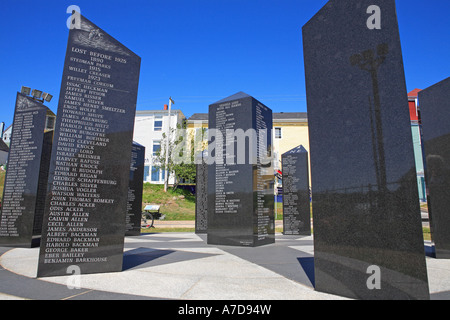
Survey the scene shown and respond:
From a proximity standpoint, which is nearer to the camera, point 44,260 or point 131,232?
point 44,260

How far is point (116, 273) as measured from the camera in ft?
14.8

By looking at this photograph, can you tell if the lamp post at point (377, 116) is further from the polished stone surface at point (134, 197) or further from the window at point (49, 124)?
the polished stone surface at point (134, 197)

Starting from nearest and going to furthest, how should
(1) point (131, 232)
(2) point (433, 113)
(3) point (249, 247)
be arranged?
(2) point (433, 113) < (3) point (249, 247) < (1) point (131, 232)

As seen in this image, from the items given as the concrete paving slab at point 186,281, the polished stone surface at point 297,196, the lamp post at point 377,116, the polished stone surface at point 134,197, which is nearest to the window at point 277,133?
the polished stone surface at point 297,196

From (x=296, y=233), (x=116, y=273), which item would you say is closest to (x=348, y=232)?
(x=116, y=273)

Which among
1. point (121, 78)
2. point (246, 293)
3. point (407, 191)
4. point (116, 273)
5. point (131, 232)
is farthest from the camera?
point (131, 232)

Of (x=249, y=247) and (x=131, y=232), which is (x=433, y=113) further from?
(x=131, y=232)

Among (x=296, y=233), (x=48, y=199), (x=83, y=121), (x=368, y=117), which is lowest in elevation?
(x=296, y=233)

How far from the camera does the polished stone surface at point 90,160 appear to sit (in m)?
4.39

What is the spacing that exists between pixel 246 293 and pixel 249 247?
5.00 metres

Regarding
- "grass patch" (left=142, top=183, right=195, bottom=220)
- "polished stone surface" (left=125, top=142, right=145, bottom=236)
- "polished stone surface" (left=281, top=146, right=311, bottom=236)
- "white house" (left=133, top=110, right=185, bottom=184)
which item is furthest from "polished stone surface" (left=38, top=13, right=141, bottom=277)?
"white house" (left=133, top=110, right=185, bottom=184)

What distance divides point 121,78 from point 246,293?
164 inches

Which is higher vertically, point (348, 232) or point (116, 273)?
point (348, 232)

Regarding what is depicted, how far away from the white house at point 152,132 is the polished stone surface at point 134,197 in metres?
24.1
